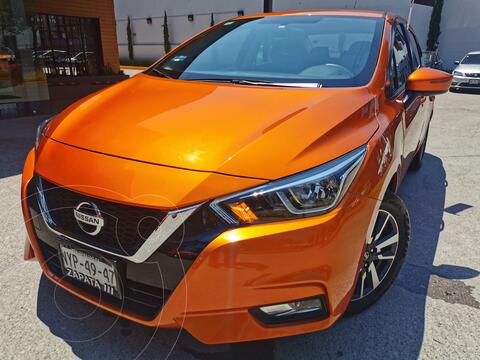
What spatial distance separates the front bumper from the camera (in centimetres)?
146

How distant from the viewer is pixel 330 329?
2.04 m

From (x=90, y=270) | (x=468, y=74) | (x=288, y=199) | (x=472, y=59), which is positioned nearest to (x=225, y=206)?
(x=288, y=199)

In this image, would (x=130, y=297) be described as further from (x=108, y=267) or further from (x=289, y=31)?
(x=289, y=31)

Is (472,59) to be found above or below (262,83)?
below

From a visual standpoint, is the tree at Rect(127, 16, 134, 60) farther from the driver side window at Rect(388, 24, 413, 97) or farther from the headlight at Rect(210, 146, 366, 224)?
the headlight at Rect(210, 146, 366, 224)

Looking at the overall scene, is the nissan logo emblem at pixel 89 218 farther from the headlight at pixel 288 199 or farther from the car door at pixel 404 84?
the car door at pixel 404 84

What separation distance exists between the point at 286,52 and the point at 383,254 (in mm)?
1416

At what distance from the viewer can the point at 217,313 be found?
1531 millimetres

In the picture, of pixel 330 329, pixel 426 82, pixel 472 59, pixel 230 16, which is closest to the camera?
pixel 330 329

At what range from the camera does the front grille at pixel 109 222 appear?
4.98ft

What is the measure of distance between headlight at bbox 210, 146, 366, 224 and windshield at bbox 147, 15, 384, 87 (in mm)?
819

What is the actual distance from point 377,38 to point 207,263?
1.87 meters

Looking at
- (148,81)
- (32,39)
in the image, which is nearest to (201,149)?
(148,81)

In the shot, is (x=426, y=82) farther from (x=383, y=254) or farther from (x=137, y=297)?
(x=137, y=297)
